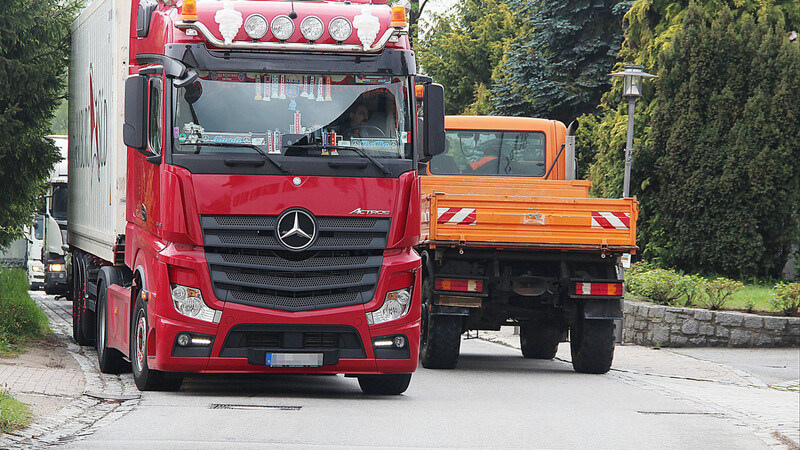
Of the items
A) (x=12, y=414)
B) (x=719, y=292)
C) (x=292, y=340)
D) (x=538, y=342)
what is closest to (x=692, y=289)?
(x=719, y=292)

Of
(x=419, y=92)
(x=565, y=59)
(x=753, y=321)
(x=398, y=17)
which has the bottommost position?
(x=753, y=321)

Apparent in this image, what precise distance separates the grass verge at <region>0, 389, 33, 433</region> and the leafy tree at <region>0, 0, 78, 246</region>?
723cm

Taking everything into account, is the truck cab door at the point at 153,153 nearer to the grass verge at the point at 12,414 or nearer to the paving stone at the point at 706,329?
the grass verge at the point at 12,414

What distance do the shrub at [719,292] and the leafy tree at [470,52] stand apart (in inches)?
1056

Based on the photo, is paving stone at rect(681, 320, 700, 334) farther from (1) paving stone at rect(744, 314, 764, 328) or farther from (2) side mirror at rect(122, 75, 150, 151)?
(2) side mirror at rect(122, 75, 150, 151)

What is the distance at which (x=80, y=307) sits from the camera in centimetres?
1639

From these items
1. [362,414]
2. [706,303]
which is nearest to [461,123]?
[706,303]

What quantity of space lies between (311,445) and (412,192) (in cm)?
305

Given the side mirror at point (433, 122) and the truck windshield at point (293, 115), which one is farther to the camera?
the side mirror at point (433, 122)

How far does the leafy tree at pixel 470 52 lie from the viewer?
4822 cm

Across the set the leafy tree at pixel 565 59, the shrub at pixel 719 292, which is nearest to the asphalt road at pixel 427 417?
the shrub at pixel 719 292

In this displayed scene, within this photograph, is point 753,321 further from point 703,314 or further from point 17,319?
point 17,319

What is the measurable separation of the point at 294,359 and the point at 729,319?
32.6 feet

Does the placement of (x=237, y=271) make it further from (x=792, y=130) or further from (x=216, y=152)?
(x=792, y=130)
